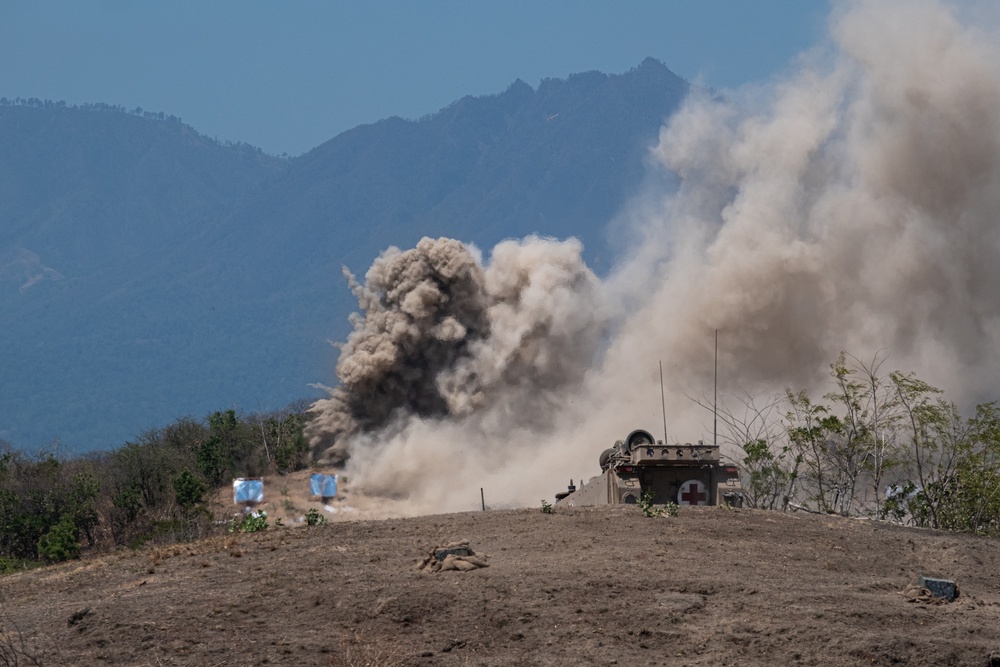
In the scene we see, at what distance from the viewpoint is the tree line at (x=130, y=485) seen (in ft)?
139

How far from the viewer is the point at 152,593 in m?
15.0

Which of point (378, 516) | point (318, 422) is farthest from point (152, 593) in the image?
point (318, 422)

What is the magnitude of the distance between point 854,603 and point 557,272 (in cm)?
3409

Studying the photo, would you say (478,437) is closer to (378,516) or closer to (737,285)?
(378,516)

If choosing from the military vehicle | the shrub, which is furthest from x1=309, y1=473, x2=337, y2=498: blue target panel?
the military vehicle

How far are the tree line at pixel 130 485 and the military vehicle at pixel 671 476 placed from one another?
1546 centimetres

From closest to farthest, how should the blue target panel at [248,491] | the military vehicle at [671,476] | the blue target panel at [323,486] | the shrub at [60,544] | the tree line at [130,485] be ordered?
the military vehicle at [671,476] < the shrub at [60,544] < the tree line at [130,485] < the blue target panel at [323,486] < the blue target panel at [248,491]

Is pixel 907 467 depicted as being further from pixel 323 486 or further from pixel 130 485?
pixel 130 485

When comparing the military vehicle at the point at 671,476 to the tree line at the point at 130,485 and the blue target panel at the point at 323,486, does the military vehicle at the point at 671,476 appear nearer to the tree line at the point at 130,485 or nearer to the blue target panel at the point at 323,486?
the tree line at the point at 130,485

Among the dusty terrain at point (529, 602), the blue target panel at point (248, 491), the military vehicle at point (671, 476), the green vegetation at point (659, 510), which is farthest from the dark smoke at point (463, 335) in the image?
the dusty terrain at point (529, 602)

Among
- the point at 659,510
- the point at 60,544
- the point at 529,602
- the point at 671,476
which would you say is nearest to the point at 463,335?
the point at 60,544

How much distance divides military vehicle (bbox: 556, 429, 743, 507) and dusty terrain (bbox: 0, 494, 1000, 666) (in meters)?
6.34

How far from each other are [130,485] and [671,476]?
2672 centimetres

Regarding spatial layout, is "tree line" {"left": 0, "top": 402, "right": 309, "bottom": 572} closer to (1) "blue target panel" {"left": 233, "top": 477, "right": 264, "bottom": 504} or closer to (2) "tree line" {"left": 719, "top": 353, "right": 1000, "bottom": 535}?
(1) "blue target panel" {"left": 233, "top": 477, "right": 264, "bottom": 504}
